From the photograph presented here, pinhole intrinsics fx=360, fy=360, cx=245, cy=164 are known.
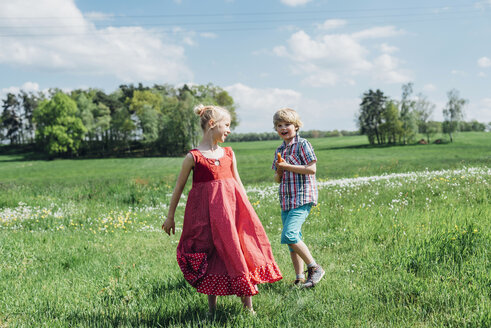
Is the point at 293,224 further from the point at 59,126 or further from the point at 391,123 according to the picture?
the point at 391,123

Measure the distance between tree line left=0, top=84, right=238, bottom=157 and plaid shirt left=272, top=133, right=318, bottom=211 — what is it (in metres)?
57.1

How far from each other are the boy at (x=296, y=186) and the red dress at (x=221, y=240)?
0.66 metres

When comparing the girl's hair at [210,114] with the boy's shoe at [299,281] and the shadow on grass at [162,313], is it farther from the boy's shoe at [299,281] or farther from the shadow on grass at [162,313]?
the boy's shoe at [299,281]

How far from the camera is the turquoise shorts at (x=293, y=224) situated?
4.17m

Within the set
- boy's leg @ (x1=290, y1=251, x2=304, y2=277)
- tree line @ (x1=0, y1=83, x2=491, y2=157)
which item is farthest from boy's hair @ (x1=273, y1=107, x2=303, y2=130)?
tree line @ (x1=0, y1=83, x2=491, y2=157)

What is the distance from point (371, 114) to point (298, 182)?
82.0 meters

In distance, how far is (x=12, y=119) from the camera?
87188mm

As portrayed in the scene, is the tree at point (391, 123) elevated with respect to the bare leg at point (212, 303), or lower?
elevated

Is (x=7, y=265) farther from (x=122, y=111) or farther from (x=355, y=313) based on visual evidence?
(x=122, y=111)

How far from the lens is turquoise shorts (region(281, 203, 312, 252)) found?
4.17 m

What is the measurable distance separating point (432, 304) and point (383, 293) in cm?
48

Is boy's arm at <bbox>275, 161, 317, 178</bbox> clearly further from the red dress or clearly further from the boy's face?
the red dress

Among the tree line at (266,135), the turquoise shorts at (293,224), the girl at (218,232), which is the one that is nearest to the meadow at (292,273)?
the girl at (218,232)

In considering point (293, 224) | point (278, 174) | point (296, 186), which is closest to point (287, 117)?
point (278, 174)
